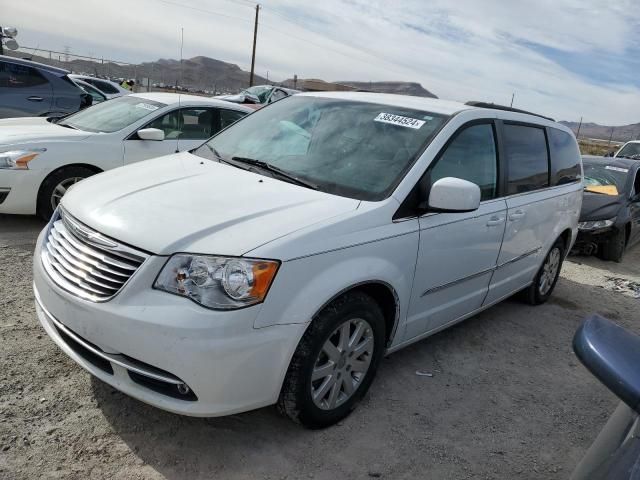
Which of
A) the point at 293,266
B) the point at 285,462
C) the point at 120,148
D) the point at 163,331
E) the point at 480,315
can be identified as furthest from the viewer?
the point at 120,148

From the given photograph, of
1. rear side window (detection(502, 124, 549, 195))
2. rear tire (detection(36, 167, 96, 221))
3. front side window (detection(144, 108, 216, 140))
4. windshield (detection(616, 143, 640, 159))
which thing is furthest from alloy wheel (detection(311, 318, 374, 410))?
windshield (detection(616, 143, 640, 159))

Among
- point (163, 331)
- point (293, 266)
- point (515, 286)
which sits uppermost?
point (293, 266)

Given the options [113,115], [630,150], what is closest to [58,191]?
[113,115]

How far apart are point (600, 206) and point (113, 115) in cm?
671

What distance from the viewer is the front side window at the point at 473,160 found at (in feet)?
11.1

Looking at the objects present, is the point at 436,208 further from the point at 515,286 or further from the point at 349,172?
the point at 515,286

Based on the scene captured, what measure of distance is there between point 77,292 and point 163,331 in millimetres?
554

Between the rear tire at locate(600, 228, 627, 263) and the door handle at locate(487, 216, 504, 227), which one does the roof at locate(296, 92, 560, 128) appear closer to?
the door handle at locate(487, 216, 504, 227)

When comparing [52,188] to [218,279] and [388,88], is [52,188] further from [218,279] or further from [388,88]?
[388,88]

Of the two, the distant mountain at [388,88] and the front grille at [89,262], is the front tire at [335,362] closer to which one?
the front grille at [89,262]

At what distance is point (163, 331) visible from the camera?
231 cm

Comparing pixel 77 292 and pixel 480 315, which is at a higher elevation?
pixel 77 292

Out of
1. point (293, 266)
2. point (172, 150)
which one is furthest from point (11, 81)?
point (293, 266)

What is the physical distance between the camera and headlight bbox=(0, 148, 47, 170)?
533 centimetres
